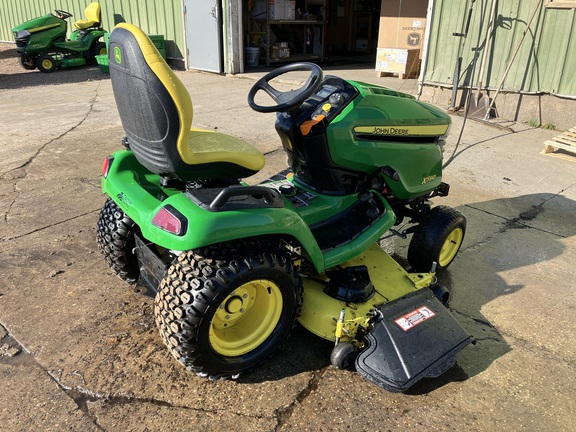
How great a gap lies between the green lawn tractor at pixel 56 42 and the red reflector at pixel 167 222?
11.2 m

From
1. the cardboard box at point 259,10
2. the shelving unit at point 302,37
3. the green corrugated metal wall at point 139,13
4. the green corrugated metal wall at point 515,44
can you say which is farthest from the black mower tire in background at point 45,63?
the green corrugated metal wall at point 515,44

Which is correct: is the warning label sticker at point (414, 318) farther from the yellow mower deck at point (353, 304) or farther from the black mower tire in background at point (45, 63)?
the black mower tire in background at point (45, 63)

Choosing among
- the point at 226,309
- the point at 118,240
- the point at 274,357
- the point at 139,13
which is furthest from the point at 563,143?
the point at 139,13

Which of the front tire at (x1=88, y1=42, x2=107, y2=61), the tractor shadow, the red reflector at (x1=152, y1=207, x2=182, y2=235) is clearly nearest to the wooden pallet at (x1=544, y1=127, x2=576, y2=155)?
the tractor shadow

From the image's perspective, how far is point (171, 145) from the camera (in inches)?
82.7

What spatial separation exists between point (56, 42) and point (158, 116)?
11519 mm

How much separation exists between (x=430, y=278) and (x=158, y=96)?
1.80 metres

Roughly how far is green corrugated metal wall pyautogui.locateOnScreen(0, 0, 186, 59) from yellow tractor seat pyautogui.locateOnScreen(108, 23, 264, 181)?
32.4ft

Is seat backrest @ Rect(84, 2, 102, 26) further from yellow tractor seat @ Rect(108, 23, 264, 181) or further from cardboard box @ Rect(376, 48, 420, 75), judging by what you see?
yellow tractor seat @ Rect(108, 23, 264, 181)

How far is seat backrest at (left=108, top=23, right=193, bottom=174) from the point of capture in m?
1.99

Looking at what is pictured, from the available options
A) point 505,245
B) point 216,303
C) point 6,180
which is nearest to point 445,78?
point 505,245

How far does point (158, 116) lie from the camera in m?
2.05

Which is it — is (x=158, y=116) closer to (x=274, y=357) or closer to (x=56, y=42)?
(x=274, y=357)

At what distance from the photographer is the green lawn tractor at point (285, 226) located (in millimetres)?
2066
